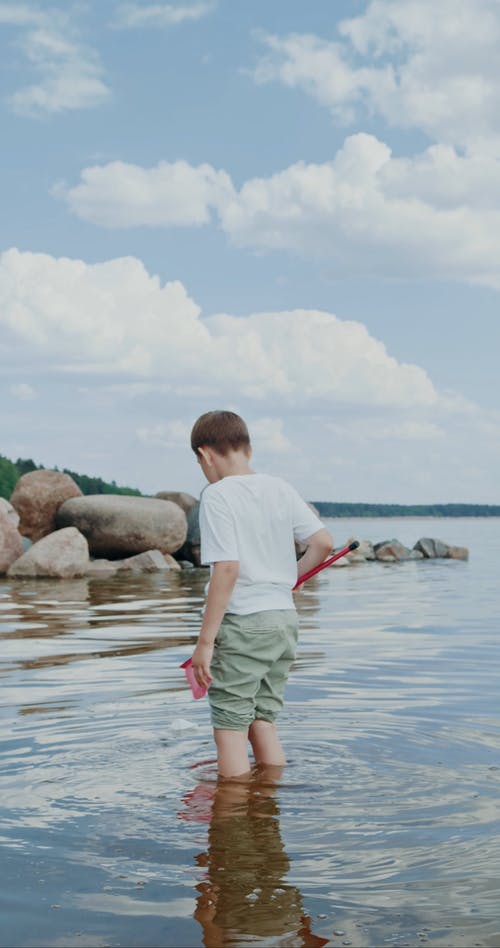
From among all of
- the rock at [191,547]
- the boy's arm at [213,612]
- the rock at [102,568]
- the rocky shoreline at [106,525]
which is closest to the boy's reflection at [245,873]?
the boy's arm at [213,612]

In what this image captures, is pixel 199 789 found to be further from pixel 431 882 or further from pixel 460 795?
pixel 431 882

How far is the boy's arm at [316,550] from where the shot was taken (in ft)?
18.0

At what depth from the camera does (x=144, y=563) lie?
938 inches

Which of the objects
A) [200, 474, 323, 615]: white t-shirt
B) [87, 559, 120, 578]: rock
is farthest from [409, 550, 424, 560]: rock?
[200, 474, 323, 615]: white t-shirt

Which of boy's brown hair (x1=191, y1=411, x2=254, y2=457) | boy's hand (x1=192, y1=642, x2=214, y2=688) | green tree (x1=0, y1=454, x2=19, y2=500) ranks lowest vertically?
boy's hand (x1=192, y1=642, x2=214, y2=688)

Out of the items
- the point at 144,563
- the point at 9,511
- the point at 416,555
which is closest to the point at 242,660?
the point at 144,563

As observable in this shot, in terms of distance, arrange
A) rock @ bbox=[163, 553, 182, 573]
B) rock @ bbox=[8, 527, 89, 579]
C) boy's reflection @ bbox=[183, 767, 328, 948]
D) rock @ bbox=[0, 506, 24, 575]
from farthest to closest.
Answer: rock @ bbox=[163, 553, 182, 573] < rock @ bbox=[0, 506, 24, 575] < rock @ bbox=[8, 527, 89, 579] < boy's reflection @ bbox=[183, 767, 328, 948]

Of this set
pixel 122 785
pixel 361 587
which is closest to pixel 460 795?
pixel 122 785

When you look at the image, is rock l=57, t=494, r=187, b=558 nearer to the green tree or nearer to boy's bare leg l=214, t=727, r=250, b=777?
boy's bare leg l=214, t=727, r=250, b=777

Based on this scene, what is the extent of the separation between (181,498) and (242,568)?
23046 millimetres

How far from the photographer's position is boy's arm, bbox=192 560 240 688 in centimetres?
498

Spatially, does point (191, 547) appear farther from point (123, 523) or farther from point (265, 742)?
point (265, 742)

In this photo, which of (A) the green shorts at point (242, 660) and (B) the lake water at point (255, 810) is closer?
(B) the lake water at point (255, 810)

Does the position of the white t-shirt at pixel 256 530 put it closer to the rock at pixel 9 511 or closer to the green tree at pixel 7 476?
the rock at pixel 9 511
